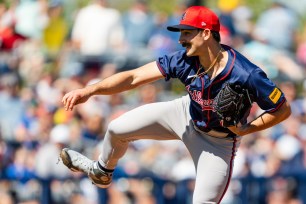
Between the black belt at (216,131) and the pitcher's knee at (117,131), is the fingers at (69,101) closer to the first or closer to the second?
the pitcher's knee at (117,131)

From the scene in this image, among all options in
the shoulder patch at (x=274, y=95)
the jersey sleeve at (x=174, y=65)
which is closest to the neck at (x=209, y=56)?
the jersey sleeve at (x=174, y=65)

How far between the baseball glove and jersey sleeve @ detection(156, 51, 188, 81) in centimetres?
45

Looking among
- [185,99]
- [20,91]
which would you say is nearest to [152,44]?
[20,91]

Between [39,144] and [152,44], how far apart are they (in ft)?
8.93

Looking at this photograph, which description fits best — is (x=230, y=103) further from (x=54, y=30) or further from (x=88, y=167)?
(x=54, y=30)

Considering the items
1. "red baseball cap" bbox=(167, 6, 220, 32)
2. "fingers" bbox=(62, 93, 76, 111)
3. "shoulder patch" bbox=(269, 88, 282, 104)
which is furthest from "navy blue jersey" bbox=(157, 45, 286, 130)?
"fingers" bbox=(62, 93, 76, 111)

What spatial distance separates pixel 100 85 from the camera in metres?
8.62

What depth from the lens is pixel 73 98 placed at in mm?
8398

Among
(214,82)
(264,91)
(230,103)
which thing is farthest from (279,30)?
(230,103)

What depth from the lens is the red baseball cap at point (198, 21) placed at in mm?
8305

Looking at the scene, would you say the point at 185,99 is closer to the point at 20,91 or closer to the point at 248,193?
the point at 248,193

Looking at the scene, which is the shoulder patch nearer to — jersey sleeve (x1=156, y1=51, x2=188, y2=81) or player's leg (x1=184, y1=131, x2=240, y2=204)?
player's leg (x1=184, y1=131, x2=240, y2=204)

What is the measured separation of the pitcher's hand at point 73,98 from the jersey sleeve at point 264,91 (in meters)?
1.42

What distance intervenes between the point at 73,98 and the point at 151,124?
87cm
